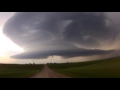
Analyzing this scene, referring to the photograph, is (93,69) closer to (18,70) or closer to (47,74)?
(47,74)

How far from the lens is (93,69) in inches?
344

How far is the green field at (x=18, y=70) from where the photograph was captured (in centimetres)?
870

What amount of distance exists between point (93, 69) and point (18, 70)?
2.32 m

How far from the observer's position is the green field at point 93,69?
870 cm

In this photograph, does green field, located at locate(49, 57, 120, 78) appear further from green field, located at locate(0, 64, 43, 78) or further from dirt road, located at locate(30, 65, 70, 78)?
green field, located at locate(0, 64, 43, 78)

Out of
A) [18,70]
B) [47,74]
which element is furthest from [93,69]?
[18,70]

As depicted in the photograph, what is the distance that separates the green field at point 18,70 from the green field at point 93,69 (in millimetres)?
527

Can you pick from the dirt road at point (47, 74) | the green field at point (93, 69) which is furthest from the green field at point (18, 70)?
the green field at point (93, 69)

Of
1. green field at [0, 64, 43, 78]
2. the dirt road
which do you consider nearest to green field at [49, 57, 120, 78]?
the dirt road

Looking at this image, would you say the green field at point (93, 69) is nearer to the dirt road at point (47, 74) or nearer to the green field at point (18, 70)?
the dirt road at point (47, 74)

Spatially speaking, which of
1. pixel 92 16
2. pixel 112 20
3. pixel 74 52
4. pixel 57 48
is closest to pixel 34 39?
pixel 57 48

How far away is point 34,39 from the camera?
8.77m
